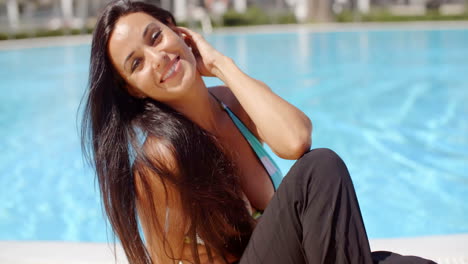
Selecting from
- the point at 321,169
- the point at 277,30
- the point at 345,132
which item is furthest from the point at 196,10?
the point at 321,169

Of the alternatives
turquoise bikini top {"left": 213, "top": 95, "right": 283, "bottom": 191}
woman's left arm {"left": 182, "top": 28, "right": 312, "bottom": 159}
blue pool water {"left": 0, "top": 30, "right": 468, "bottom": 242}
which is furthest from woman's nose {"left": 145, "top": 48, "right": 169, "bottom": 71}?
blue pool water {"left": 0, "top": 30, "right": 468, "bottom": 242}

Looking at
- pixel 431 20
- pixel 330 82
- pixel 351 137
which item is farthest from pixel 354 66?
pixel 431 20

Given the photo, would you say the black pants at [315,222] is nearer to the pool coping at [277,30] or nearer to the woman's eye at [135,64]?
the woman's eye at [135,64]

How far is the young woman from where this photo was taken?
5.89 feet

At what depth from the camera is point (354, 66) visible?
12.1m

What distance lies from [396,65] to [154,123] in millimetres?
10723

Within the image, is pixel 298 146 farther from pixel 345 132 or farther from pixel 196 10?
pixel 196 10

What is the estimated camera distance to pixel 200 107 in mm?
2182

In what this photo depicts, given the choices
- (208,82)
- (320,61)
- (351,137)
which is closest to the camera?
(351,137)

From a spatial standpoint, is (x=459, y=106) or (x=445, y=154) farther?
(x=459, y=106)

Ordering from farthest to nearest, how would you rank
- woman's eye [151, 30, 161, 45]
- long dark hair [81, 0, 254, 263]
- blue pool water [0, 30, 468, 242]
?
1. blue pool water [0, 30, 468, 242]
2. woman's eye [151, 30, 161, 45]
3. long dark hair [81, 0, 254, 263]

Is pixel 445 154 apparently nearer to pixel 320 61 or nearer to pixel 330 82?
pixel 330 82

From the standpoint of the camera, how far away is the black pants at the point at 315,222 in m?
1.70

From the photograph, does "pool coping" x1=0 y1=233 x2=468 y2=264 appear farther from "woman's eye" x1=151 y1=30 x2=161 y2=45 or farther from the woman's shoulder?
"woman's eye" x1=151 y1=30 x2=161 y2=45
